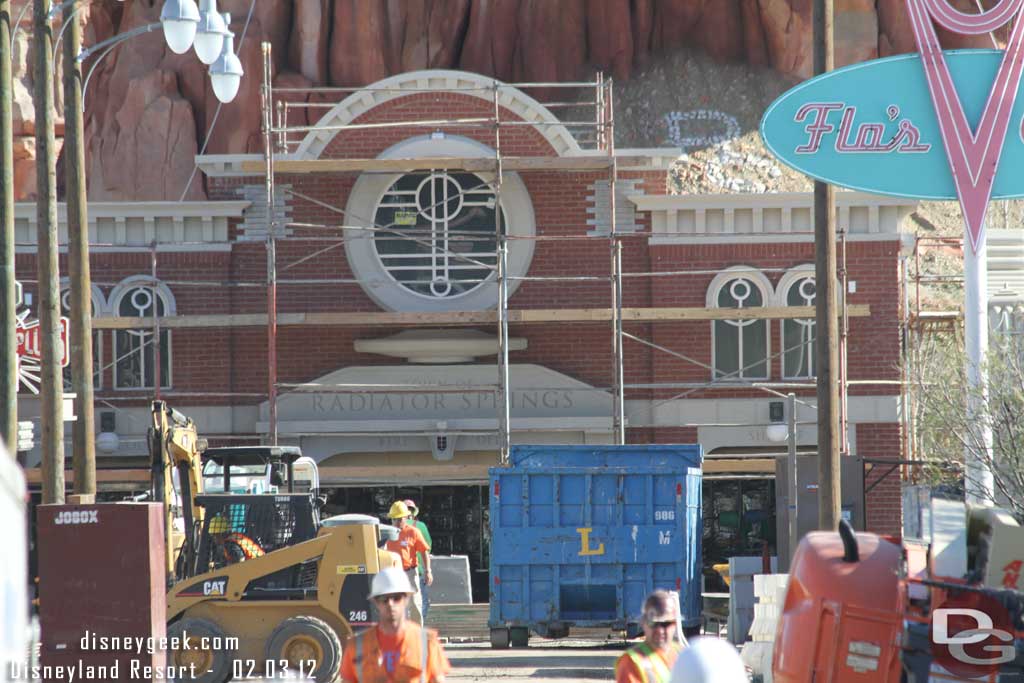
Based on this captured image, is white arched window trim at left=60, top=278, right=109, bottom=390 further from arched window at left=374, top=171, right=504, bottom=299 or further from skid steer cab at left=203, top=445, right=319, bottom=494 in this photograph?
skid steer cab at left=203, top=445, right=319, bottom=494

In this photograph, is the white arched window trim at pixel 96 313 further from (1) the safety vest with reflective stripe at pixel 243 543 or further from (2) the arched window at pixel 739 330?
(1) the safety vest with reflective stripe at pixel 243 543

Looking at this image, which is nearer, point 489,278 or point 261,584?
point 261,584

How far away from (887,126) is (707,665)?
41.8ft

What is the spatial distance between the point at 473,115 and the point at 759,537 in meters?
8.91

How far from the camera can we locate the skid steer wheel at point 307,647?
15.4 meters

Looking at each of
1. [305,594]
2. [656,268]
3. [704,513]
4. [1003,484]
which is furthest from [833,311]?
[704,513]

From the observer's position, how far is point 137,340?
1054 inches

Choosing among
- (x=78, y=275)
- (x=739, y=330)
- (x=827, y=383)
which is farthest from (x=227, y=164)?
(x=827, y=383)

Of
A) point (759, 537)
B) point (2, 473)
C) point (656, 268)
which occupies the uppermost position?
point (656, 268)

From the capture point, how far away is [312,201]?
26.1 metres

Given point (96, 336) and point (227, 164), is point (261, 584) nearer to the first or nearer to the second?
point (227, 164)

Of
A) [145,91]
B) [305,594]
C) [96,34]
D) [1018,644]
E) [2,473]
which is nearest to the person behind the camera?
[2,473]

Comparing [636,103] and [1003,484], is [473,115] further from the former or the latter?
[636,103]

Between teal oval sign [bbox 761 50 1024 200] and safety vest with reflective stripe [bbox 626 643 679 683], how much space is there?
10.7 metres
